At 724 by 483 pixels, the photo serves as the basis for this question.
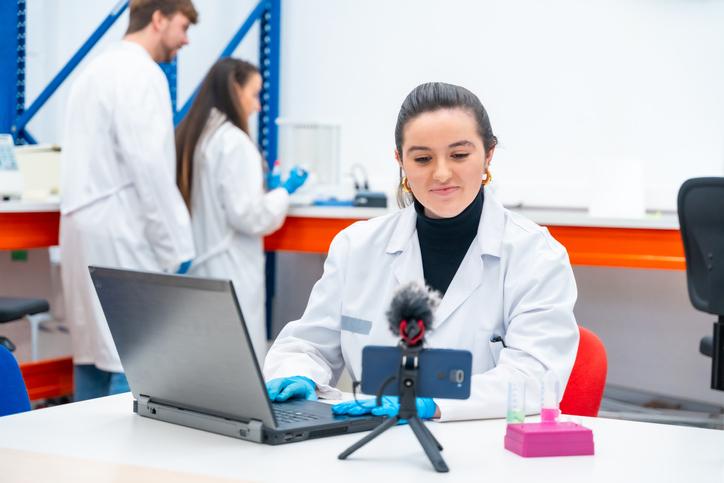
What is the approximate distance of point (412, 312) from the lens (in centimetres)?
100

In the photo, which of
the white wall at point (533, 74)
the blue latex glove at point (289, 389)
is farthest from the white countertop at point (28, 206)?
the blue latex glove at point (289, 389)

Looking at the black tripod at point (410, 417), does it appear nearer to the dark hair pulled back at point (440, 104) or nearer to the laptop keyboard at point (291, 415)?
the laptop keyboard at point (291, 415)

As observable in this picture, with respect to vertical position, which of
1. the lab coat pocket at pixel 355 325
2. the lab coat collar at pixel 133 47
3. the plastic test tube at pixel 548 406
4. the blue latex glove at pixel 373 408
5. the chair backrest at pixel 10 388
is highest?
the lab coat collar at pixel 133 47

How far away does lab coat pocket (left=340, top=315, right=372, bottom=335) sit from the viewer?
153cm

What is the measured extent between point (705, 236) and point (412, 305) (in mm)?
1710

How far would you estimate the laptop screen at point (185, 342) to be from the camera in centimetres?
105

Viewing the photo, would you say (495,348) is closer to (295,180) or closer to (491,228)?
(491,228)

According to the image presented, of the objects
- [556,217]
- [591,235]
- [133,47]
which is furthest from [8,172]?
[591,235]

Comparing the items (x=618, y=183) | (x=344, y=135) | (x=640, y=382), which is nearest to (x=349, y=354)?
(x=618, y=183)

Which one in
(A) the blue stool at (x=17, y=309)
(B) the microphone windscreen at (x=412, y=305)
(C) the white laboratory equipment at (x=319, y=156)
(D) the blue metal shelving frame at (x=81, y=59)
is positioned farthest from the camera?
(C) the white laboratory equipment at (x=319, y=156)

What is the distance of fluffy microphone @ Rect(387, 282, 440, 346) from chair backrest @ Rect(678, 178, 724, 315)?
1629mm

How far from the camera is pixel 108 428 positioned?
1197 mm

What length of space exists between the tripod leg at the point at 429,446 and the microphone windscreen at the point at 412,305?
0.11m

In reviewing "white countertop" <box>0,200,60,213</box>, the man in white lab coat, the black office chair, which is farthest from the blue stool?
the black office chair
